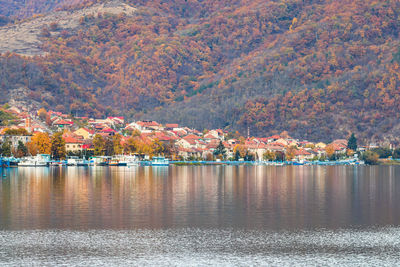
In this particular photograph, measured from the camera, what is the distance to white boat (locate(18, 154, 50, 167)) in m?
126

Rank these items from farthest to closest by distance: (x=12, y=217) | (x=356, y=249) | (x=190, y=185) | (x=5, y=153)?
(x=5, y=153)
(x=190, y=185)
(x=12, y=217)
(x=356, y=249)

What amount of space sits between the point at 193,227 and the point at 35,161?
87.6 m

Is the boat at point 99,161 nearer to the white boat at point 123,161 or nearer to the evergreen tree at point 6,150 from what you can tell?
the white boat at point 123,161

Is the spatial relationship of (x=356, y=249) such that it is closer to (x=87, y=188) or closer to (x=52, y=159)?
(x=87, y=188)

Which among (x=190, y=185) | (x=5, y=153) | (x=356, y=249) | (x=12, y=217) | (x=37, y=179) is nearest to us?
(x=356, y=249)

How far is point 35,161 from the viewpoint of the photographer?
417 feet

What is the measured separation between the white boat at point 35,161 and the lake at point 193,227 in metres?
55.4

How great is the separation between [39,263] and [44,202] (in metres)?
23.6

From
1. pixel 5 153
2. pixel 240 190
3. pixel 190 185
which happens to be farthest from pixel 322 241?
pixel 5 153

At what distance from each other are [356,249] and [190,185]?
4319 cm

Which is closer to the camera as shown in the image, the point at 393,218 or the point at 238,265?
the point at 238,265

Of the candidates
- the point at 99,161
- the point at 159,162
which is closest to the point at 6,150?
the point at 99,161

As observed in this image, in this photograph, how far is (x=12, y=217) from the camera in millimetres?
48438

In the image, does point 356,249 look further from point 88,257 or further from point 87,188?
point 87,188
